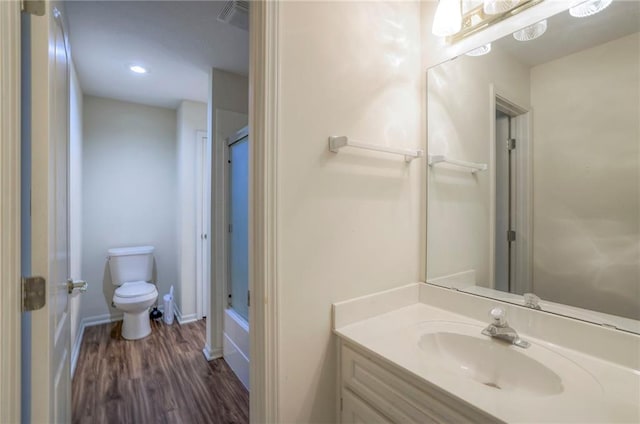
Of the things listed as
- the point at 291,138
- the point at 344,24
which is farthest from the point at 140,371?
the point at 344,24

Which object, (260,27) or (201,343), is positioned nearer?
(260,27)

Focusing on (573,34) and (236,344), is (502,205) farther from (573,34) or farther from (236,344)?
(236,344)

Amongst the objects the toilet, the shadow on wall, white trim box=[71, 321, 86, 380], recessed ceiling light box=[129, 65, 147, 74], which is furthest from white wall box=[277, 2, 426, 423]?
the shadow on wall

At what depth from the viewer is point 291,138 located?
3.38 feet

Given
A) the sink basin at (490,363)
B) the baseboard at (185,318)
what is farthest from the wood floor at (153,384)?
the sink basin at (490,363)

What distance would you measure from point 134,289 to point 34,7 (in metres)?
2.69

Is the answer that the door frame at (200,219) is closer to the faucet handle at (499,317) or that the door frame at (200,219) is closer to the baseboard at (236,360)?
the baseboard at (236,360)

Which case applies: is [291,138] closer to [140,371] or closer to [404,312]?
[404,312]

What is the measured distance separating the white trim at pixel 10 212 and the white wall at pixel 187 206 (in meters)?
2.54

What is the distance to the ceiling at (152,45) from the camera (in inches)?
68.5

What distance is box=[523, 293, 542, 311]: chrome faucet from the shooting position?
1102 mm

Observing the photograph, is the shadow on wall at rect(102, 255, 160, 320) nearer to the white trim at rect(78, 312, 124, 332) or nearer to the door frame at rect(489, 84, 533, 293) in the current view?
the white trim at rect(78, 312, 124, 332)

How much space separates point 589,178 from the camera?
102 cm

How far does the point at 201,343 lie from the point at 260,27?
8.78 feet
